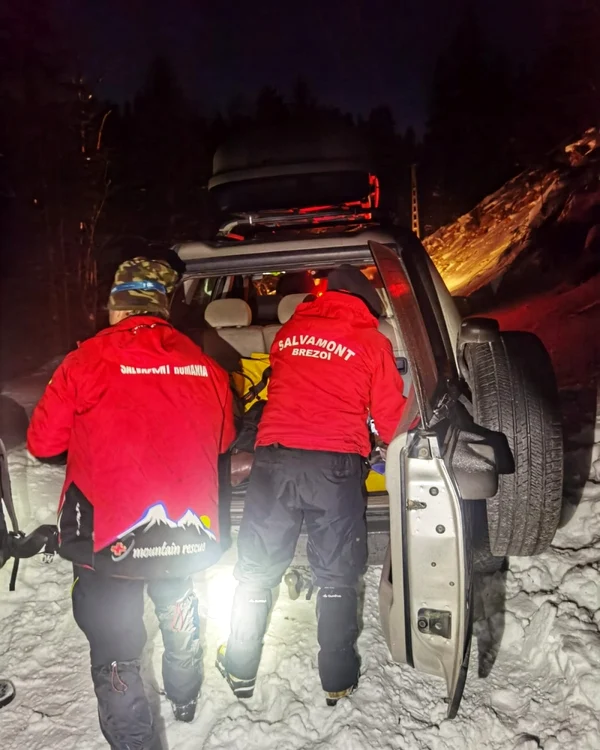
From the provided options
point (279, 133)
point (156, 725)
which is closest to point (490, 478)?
point (156, 725)

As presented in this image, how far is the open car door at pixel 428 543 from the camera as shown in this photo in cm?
223

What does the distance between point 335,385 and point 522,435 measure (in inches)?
35.5

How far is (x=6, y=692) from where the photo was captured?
2996 millimetres

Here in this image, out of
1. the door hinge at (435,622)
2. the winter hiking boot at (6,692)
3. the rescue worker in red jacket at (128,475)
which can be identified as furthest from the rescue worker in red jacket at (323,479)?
the winter hiking boot at (6,692)

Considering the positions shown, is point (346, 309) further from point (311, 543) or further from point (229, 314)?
point (229, 314)

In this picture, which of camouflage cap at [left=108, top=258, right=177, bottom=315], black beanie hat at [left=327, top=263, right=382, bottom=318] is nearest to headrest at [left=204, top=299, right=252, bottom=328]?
black beanie hat at [left=327, top=263, right=382, bottom=318]

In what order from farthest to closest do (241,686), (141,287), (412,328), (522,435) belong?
(241,686) < (522,435) < (141,287) < (412,328)

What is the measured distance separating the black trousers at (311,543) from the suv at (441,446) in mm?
245

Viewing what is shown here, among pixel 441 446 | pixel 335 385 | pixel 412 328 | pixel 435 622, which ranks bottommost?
pixel 435 622

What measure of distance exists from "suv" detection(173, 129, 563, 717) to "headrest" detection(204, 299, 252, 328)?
0.60 meters

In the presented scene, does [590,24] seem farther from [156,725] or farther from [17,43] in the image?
[156,725]

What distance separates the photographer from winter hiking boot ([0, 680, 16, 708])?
2961mm

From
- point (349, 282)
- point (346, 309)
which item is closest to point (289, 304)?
point (349, 282)

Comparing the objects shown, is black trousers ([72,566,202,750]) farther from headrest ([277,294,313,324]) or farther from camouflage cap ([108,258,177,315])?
headrest ([277,294,313,324])
